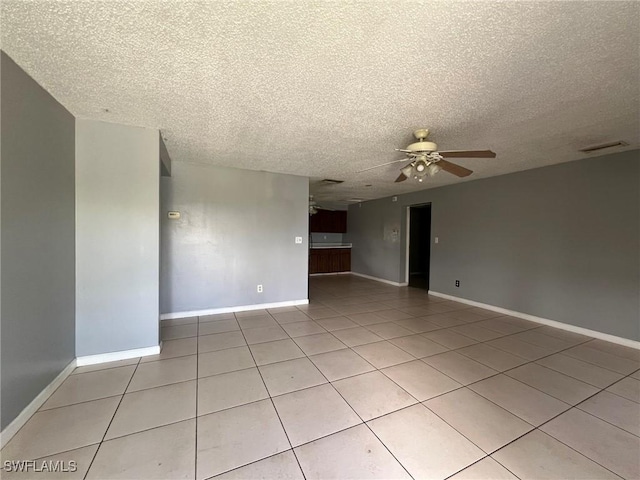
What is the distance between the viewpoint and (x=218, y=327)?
3.30 meters

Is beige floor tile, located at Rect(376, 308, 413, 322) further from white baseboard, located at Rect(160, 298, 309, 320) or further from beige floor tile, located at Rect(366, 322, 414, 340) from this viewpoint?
white baseboard, located at Rect(160, 298, 309, 320)

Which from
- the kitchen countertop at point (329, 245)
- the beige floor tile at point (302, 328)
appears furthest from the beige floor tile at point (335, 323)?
the kitchen countertop at point (329, 245)

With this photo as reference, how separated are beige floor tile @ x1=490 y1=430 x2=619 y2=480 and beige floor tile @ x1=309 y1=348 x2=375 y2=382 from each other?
110 centimetres

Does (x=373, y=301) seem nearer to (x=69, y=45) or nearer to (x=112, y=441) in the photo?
(x=112, y=441)

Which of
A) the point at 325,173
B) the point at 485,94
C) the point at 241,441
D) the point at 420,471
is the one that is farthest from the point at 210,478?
the point at 325,173

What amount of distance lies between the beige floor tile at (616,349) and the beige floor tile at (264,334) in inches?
146

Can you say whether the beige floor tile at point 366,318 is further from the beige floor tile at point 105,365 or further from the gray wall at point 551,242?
the beige floor tile at point 105,365

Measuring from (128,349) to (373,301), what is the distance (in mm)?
3779

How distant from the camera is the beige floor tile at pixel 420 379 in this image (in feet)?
6.50

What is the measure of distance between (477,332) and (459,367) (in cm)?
117

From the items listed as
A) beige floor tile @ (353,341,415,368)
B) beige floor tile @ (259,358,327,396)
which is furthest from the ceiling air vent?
beige floor tile @ (259,358,327,396)

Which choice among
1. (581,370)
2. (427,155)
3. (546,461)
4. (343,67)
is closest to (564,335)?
(581,370)

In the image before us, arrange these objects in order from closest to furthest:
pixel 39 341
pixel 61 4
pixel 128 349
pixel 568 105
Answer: pixel 61 4
pixel 39 341
pixel 568 105
pixel 128 349

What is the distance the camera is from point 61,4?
113cm
